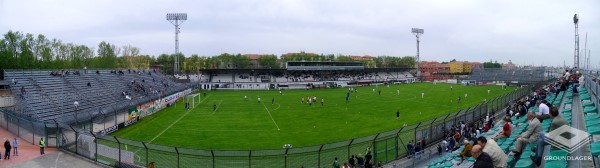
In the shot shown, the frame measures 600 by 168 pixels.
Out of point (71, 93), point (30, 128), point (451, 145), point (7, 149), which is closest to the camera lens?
point (7, 149)

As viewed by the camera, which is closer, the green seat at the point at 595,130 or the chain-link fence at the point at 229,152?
the green seat at the point at 595,130

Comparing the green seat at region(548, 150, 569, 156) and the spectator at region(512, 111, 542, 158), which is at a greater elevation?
the spectator at region(512, 111, 542, 158)

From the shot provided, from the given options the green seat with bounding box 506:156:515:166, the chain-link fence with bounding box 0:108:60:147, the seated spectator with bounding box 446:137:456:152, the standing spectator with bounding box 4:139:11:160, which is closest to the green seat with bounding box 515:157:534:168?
the green seat with bounding box 506:156:515:166

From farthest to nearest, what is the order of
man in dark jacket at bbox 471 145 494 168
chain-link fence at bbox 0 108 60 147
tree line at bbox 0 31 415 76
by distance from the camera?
tree line at bbox 0 31 415 76 < chain-link fence at bbox 0 108 60 147 < man in dark jacket at bbox 471 145 494 168

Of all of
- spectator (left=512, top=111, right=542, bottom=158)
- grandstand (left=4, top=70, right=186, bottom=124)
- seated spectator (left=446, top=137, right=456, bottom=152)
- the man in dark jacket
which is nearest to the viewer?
the man in dark jacket

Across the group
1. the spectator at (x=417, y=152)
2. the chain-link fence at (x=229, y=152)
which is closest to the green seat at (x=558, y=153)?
the chain-link fence at (x=229, y=152)

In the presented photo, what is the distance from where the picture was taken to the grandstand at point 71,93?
2612cm

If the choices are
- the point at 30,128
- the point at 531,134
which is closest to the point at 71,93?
the point at 30,128

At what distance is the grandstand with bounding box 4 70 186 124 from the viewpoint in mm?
26125

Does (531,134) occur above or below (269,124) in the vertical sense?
above

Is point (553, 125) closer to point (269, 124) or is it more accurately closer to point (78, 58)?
point (269, 124)

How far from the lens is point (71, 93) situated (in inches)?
1296

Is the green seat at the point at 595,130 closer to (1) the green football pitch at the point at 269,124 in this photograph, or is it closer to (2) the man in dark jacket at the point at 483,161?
(2) the man in dark jacket at the point at 483,161

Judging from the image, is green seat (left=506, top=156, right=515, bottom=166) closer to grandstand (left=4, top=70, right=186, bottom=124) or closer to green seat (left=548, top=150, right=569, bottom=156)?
green seat (left=548, top=150, right=569, bottom=156)
